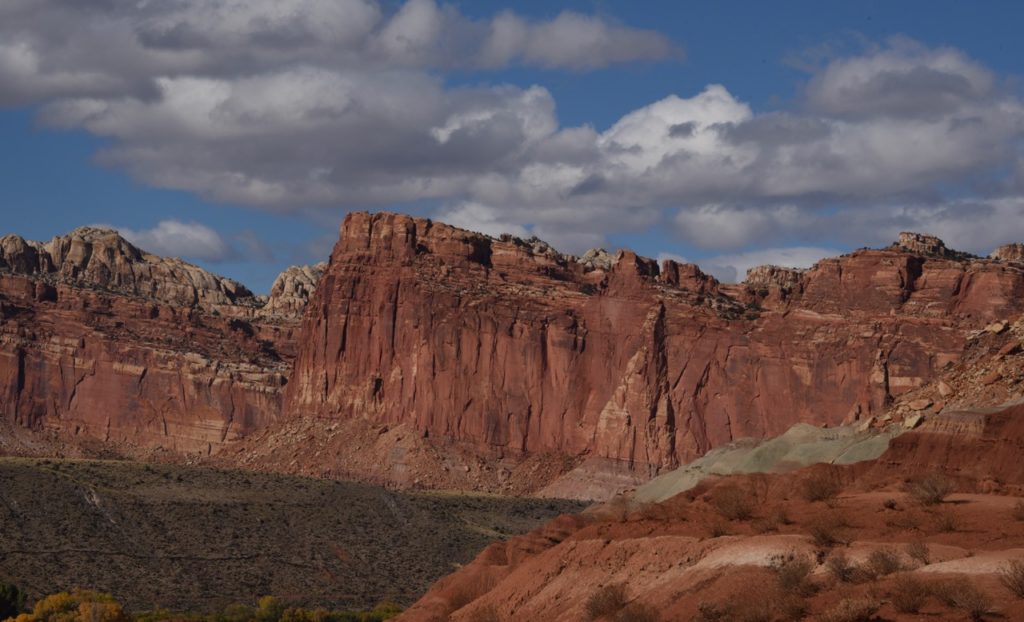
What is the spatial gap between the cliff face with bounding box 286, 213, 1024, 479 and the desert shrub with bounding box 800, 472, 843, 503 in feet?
313

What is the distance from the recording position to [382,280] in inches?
6078

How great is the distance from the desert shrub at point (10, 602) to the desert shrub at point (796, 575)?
48.1 metres

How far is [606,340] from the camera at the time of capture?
147125mm

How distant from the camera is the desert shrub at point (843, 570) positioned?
30.3 meters

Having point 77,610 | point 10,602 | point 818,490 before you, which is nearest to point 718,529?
point 818,490

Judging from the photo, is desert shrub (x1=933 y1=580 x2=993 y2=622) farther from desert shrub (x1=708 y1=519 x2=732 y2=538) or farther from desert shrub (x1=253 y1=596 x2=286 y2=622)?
desert shrub (x1=253 y1=596 x2=286 y2=622)

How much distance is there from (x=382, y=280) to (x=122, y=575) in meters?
63.7

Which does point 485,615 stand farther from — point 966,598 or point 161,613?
point 161,613

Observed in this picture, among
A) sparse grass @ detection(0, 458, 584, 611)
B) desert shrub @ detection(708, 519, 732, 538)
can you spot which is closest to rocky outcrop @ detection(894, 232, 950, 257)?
sparse grass @ detection(0, 458, 584, 611)

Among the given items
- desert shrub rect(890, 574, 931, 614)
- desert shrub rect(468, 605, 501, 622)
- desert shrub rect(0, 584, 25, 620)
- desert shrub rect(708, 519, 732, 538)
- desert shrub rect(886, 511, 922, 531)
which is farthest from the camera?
desert shrub rect(0, 584, 25, 620)

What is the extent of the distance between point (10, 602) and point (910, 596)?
178 ft

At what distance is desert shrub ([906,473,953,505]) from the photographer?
111 ft

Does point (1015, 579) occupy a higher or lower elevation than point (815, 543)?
lower

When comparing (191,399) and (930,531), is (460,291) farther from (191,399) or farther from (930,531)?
(930,531)
